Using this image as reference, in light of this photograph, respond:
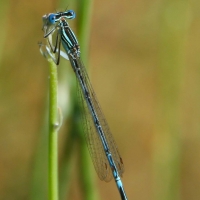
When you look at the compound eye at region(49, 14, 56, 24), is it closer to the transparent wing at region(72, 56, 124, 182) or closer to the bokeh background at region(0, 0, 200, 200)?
the transparent wing at region(72, 56, 124, 182)

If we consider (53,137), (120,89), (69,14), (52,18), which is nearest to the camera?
(53,137)

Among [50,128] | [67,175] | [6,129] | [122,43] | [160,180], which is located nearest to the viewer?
[50,128]

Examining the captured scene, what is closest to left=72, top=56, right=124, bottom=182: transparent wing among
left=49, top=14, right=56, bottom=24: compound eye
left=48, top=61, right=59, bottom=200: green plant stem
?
left=49, top=14, right=56, bottom=24: compound eye

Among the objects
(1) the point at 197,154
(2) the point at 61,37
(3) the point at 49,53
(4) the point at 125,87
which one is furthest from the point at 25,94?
(3) the point at 49,53

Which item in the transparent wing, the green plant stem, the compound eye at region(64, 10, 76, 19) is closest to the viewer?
the green plant stem

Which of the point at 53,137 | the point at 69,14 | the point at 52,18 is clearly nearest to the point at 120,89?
the point at 69,14

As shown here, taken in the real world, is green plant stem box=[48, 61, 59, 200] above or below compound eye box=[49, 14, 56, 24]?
below

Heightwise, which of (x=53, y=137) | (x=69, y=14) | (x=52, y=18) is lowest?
(x=53, y=137)

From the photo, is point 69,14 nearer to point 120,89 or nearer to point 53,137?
→ point 53,137

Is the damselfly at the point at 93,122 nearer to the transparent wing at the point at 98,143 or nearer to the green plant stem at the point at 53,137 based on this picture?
the transparent wing at the point at 98,143

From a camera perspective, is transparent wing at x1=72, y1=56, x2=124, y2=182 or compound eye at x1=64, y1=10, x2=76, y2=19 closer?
compound eye at x1=64, y1=10, x2=76, y2=19

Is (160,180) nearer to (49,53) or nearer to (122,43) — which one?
(49,53)
